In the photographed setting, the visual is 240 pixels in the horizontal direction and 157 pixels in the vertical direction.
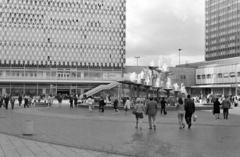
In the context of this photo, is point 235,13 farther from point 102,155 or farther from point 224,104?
point 102,155

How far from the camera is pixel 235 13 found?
4983 inches

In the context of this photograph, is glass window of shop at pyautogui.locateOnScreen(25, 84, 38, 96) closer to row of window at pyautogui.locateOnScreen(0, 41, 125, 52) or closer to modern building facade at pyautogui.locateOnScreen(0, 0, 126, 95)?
modern building facade at pyautogui.locateOnScreen(0, 0, 126, 95)

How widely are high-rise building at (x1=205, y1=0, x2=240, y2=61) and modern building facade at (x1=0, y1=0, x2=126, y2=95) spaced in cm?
4487

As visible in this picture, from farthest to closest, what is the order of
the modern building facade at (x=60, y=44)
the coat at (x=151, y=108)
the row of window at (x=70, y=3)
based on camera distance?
1. the row of window at (x=70, y=3)
2. the modern building facade at (x=60, y=44)
3. the coat at (x=151, y=108)

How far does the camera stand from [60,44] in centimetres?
10331

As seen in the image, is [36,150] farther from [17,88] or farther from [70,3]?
[70,3]

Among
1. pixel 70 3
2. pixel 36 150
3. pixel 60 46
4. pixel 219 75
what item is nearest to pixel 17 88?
pixel 60 46

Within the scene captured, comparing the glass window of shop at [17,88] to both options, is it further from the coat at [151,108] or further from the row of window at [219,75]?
the coat at [151,108]

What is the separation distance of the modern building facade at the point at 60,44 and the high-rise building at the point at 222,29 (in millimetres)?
44874

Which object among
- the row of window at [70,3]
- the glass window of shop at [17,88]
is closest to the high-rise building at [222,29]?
the row of window at [70,3]

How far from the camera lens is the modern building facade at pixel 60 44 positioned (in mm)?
98688

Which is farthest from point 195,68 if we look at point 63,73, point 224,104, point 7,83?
point 224,104

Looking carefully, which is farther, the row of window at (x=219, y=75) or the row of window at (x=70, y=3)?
the row of window at (x=70, y=3)

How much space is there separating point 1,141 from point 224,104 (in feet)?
55.9
